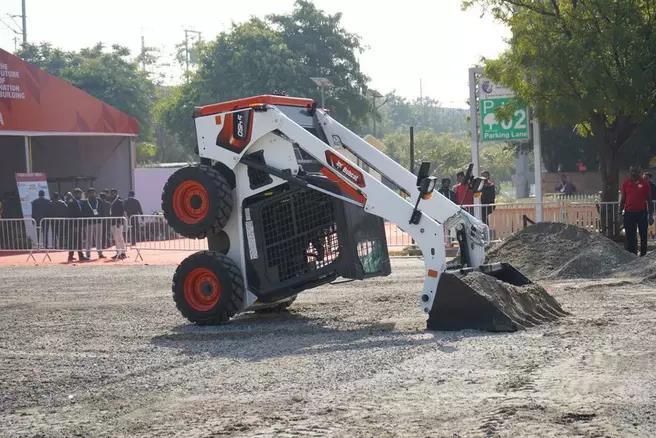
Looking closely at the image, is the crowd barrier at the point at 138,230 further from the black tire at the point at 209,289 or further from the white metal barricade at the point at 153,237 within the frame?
the black tire at the point at 209,289

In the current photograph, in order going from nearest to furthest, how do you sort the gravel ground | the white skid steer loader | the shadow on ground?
the gravel ground → the shadow on ground → the white skid steer loader

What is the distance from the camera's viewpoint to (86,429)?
7797mm

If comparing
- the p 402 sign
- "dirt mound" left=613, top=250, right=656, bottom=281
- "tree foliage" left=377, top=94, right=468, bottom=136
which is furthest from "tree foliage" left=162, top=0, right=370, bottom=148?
"tree foliage" left=377, top=94, right=468, bottom=136

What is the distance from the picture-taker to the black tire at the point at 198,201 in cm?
1270

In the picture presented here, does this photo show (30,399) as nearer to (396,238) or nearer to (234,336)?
(234,336)

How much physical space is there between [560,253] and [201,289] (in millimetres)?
6707

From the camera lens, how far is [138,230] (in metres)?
27.9

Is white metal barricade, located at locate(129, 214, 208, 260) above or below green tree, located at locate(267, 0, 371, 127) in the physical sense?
below

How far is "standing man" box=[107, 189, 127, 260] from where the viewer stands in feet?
86.5

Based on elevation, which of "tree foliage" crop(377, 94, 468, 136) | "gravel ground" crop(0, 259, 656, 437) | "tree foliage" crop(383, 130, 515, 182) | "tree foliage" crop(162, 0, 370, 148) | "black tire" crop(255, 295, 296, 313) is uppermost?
"tree foliage" crop(377, 94, 468, 136)

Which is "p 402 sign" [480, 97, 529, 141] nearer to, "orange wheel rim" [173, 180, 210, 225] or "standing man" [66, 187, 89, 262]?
"standing man" [66, 187, 89, 262]

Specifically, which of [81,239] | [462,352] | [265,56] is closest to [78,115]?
[81,239]

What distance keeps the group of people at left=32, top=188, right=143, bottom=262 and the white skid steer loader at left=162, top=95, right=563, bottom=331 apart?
13.8 metres

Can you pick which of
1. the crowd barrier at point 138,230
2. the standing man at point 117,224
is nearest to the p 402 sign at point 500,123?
the crowd barrier at point 138,230
